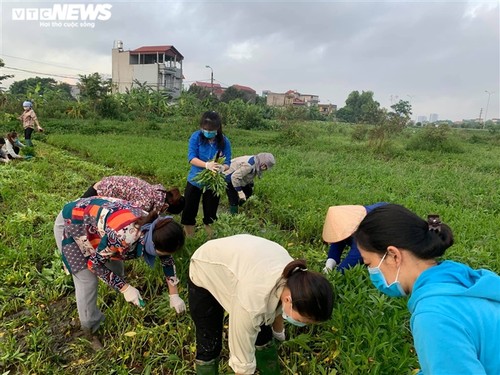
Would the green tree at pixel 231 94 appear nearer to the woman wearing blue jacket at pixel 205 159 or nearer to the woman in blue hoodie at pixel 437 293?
the woman wearing blue jacket at pixel 205 159

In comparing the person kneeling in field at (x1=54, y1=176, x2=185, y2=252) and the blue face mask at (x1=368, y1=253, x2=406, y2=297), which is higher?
the blue face mask at (x1=368, y1=253, x2=406, y2=297)

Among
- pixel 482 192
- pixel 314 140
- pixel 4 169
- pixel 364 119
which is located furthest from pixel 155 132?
pixel 482 192

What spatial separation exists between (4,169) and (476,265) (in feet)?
27.3

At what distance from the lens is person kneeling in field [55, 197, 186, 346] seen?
250 cm

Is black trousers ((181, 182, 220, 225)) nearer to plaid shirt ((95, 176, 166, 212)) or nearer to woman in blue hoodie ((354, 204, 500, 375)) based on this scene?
plaid shirt ((95, 176, 166, 212))

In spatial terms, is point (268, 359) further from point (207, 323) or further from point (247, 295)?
point (247, 295)

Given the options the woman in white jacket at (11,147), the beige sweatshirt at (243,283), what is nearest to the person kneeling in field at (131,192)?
the beige sweatshirt at (243,283)

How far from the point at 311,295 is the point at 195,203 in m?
3.06

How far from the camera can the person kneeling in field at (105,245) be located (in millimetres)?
2496

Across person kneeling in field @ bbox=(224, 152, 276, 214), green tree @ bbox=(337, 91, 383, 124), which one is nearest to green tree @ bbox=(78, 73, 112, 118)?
person kneeling in field @ bbox=(224, 152, 276, 214)

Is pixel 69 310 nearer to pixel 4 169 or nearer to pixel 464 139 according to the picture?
pixel 4 169

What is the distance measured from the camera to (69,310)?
124 inches

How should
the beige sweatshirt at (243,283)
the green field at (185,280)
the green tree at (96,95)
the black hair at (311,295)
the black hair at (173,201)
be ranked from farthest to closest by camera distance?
the green tree at (96,95), the black hair at (173,201), the green field at (185,280), the beige sweatshirt at (243,283), the black hair at (311,295)

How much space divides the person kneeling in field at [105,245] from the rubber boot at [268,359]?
755 mm
